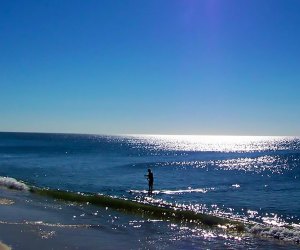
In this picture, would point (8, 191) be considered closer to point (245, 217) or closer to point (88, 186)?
point (88, 186)

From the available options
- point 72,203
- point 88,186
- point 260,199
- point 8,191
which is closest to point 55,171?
point 88,186

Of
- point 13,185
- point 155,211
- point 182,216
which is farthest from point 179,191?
point 13,185

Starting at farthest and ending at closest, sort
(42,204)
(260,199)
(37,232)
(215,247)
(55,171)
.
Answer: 1. (55,171)
2. (260,199)
3. (42,204)
4. (37,232)
5. (215,247)

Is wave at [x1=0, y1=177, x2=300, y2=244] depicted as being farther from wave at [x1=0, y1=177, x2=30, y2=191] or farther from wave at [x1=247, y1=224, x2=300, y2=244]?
wave at [x1=0, y1=177, x2=30, y2=191]

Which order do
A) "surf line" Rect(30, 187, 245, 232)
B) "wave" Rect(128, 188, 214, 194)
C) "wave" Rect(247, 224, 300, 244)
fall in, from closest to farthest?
"wave" Rect(247, 224, 300, 244) → "surf line" Rect(30, 187, 245, 232) → "wave" Rect(128, 188, 214, 194)

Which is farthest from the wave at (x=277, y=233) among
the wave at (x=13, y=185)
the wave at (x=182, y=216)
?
the wave at (x=13, y=185)

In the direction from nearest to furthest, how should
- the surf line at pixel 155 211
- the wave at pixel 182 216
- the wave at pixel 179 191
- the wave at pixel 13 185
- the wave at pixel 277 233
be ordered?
the wave at pixel 277 233, the wave at pixel 182 216, the surf line at pixel 155 211, the wave at pixel 13 185, the wave at pixel 179 191

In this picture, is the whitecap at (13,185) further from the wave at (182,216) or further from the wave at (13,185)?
the wave at (182,216)

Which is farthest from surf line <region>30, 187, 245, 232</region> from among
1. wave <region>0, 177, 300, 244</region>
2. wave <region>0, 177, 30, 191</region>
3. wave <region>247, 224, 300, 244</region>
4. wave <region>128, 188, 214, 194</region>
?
wave <region>128, 188, 214, 194</region>

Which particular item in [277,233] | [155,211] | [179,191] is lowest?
[179,191]

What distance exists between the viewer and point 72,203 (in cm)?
2834

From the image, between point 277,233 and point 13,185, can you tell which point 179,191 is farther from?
point 277,233

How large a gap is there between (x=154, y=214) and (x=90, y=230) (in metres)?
6.20

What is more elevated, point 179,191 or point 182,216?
point 182,216
